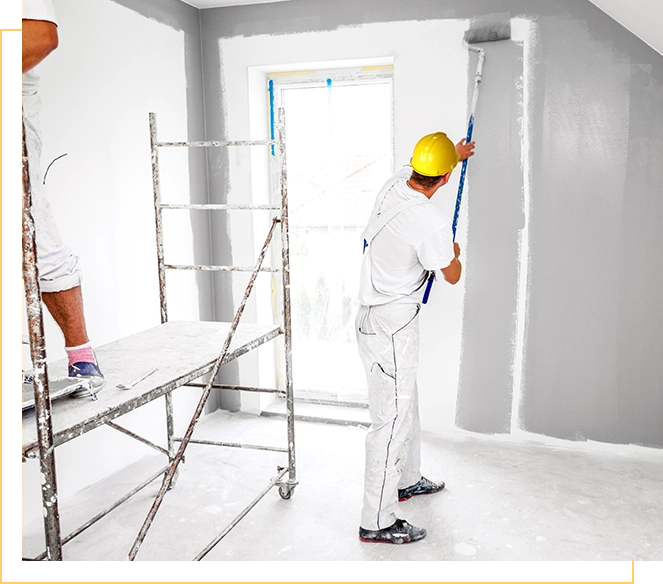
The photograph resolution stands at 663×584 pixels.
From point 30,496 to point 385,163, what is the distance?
98.3 inches

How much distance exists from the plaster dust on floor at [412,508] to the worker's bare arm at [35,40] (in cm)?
184

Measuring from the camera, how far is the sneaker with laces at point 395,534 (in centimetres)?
243

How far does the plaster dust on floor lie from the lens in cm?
240

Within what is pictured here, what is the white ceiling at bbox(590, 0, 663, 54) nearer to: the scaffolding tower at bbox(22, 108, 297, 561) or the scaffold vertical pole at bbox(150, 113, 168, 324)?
the scaffolding tower at bbox(22, 108, 297, 561)

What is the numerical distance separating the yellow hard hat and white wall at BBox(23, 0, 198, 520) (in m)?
1.50

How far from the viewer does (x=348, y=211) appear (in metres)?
3.79

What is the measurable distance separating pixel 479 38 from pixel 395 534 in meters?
2.40

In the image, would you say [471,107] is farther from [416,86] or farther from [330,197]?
[330,197]

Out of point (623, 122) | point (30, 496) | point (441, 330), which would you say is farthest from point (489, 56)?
point (30, 496)

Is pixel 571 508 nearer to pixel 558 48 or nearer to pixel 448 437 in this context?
pixel 448 437

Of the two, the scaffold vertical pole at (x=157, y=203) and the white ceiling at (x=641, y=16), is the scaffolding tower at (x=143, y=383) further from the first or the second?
the white ceiling at (x=641, y=16)

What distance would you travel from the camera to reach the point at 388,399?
2416mm

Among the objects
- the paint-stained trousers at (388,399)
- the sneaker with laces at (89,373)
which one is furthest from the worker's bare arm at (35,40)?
the paint-stained trousers at (388,399)

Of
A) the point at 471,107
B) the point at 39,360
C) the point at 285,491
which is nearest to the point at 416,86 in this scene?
the point at 471,107
